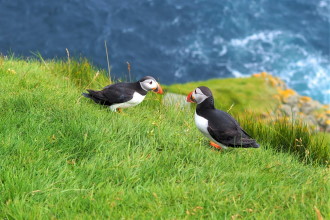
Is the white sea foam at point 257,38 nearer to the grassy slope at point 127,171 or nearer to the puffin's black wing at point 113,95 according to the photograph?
the puffin's black wing at point 113,95

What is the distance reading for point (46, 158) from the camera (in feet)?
→ 18.4

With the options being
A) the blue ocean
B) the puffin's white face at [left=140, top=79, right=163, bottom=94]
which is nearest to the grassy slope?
the puffin's white face at [left=140, top=79, right=163, bottom=94]

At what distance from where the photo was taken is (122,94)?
7.63 m

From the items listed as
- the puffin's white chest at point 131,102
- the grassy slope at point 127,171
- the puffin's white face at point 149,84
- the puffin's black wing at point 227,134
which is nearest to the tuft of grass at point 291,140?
the grassy slope at point 127,171

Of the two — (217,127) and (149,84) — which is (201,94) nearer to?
(217,127)

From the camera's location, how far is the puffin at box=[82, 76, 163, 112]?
7611 mm

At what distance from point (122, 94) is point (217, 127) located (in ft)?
6.13

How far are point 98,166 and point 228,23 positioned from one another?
1281 inches

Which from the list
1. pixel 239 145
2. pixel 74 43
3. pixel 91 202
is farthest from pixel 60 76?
pixel 74 43

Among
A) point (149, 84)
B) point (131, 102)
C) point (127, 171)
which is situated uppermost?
point (149, 84)

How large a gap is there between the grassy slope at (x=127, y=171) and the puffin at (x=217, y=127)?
166 millimetres

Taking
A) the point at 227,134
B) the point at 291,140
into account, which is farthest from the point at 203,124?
the point at 291,140

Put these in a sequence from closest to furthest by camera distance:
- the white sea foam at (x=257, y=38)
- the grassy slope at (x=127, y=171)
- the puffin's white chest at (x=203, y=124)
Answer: the grassy slope at (x=127, y=171) → the puffin's white chest at (x=203, y=124) → the white sea foam at (x=257, y=38)

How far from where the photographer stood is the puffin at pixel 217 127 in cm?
641
